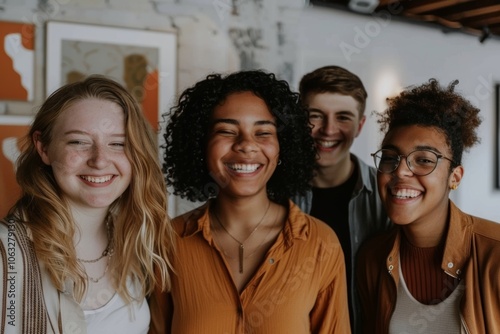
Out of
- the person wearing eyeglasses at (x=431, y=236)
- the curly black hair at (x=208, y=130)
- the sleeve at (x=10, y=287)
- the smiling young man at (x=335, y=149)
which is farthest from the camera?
the smiling young man at (x=335, y=149)

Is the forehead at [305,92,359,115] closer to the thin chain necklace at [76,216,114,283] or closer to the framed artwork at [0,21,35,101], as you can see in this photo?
the thin chain necklace at [76,216,114,283]

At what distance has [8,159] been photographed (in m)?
3.24

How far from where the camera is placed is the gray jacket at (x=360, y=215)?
90.7 inches

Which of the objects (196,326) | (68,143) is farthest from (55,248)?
(196,326)

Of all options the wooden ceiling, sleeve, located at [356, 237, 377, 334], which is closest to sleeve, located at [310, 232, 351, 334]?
sleeve, located at [356, 237, 377, 334]

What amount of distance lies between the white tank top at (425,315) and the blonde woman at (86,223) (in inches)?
32.0

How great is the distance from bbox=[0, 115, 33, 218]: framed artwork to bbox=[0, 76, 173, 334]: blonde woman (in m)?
1.46

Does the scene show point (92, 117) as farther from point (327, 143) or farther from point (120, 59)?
point (120, 59)

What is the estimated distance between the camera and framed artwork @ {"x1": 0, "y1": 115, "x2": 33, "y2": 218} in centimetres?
321

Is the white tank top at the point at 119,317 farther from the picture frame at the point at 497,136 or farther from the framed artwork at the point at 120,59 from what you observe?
the picture frame at the point at 497,136

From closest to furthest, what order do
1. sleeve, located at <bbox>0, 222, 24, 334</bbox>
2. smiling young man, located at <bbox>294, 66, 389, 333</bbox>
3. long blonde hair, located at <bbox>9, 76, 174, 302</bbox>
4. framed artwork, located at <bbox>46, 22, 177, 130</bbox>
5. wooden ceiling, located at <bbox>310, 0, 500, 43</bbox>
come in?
sleeve, located at <bbox>0, 222, 24, 334</bbox> < long blonde hair, located at <bbox>9, 76, 174, 302</bbox> < smiling young man, located at <bbox>294, 66, 389, 333</bbox> < framed artwork, located at <bbox>46, 22, 177, 130</bbox> < wooden ceiling, located at <bbox>310, 0, 500, 43</bbox>

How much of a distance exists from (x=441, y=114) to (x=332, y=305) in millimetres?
784

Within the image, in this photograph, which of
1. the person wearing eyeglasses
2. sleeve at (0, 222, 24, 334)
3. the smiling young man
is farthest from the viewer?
the smiling young man

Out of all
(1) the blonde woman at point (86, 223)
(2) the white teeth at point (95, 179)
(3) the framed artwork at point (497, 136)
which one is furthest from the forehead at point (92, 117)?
(3) the framed artwork at point (497, 136)
